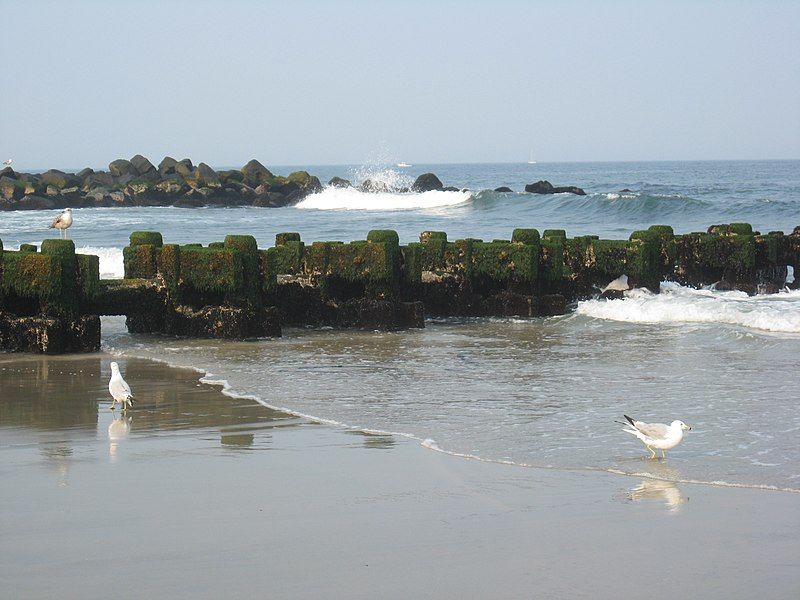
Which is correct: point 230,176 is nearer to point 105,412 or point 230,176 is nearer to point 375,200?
point 375,200

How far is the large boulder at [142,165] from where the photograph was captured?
60719 mm

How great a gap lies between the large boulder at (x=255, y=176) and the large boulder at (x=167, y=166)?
383 cm

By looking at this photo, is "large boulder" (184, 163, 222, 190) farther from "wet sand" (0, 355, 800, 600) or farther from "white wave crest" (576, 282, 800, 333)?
"wet sand" (0, 355, 800, 600)

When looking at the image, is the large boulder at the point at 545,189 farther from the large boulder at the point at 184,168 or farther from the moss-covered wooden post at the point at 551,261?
the moss-covered wooden post at the point at 551,261

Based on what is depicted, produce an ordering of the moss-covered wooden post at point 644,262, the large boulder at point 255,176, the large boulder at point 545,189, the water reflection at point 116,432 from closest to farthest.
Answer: the water reflection at point 116,432, the moss-covered wooden post at point 644,262, the large boulder at point 545,189, the large boulder at point 255,176

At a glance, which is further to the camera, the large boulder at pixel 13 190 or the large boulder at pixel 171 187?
the large boulder at pixel 171 187

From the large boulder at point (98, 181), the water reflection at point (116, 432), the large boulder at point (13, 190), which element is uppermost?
the large boulder at point (98, 181)

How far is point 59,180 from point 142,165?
6.80m

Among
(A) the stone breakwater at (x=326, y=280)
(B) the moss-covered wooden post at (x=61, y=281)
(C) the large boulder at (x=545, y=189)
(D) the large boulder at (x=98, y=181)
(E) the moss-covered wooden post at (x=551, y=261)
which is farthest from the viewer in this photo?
(C) the large boulder at (x=545, y=189)

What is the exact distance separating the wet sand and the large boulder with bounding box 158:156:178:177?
53.1m

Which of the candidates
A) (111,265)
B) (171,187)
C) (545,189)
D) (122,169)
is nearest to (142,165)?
(122,169)

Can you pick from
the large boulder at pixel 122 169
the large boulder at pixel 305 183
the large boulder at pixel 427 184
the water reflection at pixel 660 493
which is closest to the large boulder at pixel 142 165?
the large boulder at pixel 122 169

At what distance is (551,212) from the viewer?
4688 cm

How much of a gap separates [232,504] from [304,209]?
4750 cm
